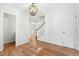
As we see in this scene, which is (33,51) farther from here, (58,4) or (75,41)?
(58,4)

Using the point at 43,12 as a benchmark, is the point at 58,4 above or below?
above

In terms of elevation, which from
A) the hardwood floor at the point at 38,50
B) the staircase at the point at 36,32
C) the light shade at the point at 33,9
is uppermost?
the light shade at the point at 33,9

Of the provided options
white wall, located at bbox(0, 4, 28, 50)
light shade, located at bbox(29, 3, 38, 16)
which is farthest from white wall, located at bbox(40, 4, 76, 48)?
white wall, located at bbox(0, 4, 28, 50)

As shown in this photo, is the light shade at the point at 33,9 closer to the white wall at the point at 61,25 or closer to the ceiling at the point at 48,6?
the ceiling at the point at 48,6

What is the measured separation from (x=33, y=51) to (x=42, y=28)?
17.2 inches

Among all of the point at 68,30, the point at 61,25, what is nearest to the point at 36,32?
the point at 61,25

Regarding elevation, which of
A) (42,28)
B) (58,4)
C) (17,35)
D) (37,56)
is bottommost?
(37,56)

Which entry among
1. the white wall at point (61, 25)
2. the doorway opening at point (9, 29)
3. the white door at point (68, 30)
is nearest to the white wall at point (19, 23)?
the doorway opening at point (9, 29)

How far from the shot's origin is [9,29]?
1454 millimetres

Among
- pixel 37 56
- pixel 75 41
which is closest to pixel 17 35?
pixel 37 56

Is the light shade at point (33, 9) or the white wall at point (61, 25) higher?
the light shade at point (33, 9)

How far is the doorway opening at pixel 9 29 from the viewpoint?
4.72ft

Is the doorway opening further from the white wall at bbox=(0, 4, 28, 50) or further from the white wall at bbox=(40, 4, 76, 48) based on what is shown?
the white wall at bbox=(40, 4, 76, 48)

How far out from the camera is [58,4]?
1.47 m
